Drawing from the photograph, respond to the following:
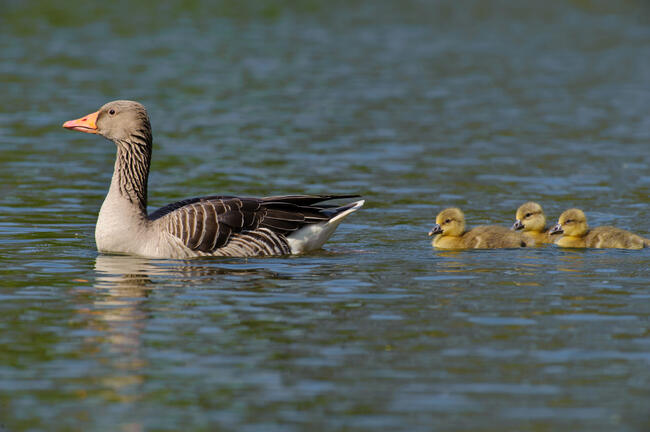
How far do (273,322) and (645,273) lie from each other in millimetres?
4703

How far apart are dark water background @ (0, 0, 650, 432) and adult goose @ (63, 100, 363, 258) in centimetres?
31

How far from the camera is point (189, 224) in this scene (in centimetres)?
1345

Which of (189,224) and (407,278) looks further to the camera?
(189,224)

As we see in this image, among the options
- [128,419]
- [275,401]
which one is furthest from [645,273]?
[128,419]

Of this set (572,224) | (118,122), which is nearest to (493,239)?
(572,224)

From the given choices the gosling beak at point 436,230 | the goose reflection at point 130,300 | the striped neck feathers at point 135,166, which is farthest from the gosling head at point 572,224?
the striped neck feathers at point 135,166

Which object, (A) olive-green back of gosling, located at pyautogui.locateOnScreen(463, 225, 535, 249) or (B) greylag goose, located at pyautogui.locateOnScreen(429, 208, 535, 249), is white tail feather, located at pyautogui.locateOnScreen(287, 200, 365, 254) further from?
(A) olive-green back of gosling, located at pyautogui.locateOnScreen(463, 225, 535, 249)

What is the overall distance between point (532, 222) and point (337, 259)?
2916 mm

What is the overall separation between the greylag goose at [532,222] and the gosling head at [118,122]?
197 inches

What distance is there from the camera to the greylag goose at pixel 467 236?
14352 mm

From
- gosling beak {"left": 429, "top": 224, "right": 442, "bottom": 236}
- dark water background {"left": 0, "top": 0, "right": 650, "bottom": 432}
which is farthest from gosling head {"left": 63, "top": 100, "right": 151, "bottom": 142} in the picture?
gosling beak {"left": 429, "top": 224, "right": 442, "bottom": 236}

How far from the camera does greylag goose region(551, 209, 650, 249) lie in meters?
13.9

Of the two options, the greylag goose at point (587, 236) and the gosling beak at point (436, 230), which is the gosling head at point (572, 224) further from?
the gosling beak at point (436, 230)

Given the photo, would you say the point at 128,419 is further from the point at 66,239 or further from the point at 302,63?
the point at 302,63
